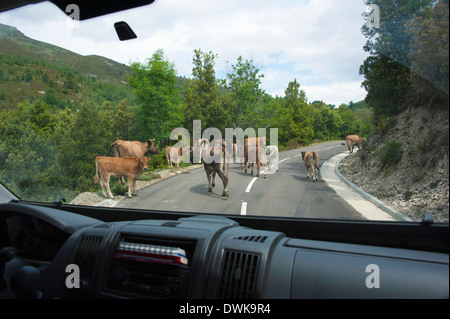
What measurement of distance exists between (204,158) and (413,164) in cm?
143

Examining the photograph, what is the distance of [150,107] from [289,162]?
1.28 m

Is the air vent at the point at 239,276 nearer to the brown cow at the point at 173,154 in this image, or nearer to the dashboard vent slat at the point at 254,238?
the dashboard vent slat at the point at 254,238

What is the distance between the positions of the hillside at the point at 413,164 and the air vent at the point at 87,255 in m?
1.77

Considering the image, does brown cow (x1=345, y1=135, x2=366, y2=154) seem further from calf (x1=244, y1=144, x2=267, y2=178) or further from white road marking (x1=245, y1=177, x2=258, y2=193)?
white road marking (x1=245, y1=177, x2=258, y2=193)

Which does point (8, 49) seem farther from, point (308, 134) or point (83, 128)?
point (308, 134)

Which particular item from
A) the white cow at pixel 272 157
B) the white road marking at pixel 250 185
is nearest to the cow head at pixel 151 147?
the white road marking at pixel 250 185

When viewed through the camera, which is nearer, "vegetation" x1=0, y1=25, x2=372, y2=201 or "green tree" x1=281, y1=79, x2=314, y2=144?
"green tree" x1=281, y1=79, x2=314, y2=144

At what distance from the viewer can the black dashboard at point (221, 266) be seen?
137 centimetres

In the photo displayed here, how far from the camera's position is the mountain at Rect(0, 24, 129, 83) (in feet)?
8.10

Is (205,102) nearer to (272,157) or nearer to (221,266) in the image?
(272,157)

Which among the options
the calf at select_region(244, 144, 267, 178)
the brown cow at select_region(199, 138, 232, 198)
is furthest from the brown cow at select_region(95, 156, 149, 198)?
the calf at select_region(244, 144, 267, 178)

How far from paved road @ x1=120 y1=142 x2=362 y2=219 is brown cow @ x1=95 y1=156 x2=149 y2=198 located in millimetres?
182

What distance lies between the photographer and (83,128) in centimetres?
267

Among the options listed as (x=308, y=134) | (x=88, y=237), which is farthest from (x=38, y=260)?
(x=308, y=134)
